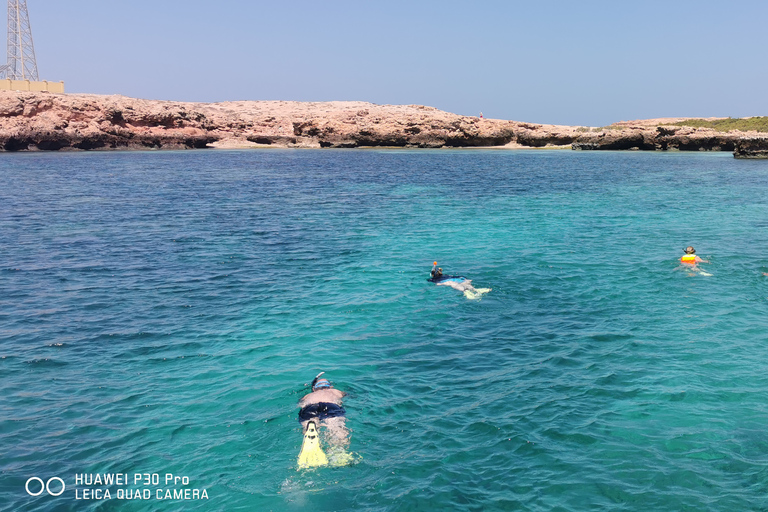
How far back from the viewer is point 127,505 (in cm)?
945

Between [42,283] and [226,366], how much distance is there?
11303 mm

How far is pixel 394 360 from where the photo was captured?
14.9 metres

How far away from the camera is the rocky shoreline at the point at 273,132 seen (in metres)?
81.3

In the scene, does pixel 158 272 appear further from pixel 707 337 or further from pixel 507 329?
pixel 707 337

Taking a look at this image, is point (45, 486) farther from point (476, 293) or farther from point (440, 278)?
point (440, 278)

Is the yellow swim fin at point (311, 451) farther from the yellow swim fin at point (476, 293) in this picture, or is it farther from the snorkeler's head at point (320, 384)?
the yellow swim fin at point (476, 293)

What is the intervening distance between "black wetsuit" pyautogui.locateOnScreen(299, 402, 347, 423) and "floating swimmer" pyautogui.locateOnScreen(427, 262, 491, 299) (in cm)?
904

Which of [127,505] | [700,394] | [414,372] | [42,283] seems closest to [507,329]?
[414,372]

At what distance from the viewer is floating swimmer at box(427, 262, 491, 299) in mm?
20062

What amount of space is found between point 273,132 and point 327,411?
10655 cm

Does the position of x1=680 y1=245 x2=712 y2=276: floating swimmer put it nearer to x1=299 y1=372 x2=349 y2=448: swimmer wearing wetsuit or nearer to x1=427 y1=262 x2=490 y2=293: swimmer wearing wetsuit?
x1=427 y1=262 x2=490 y2=293: swimmer wearing wetsuit

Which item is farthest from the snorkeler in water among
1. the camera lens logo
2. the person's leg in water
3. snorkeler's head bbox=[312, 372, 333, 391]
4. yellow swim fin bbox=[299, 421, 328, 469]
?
the camera lens logo

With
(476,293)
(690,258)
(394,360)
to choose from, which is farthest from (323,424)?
(690,258)

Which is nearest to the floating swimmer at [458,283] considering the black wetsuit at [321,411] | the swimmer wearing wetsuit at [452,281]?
the swimmer wearing wetsuit at [452,281]
